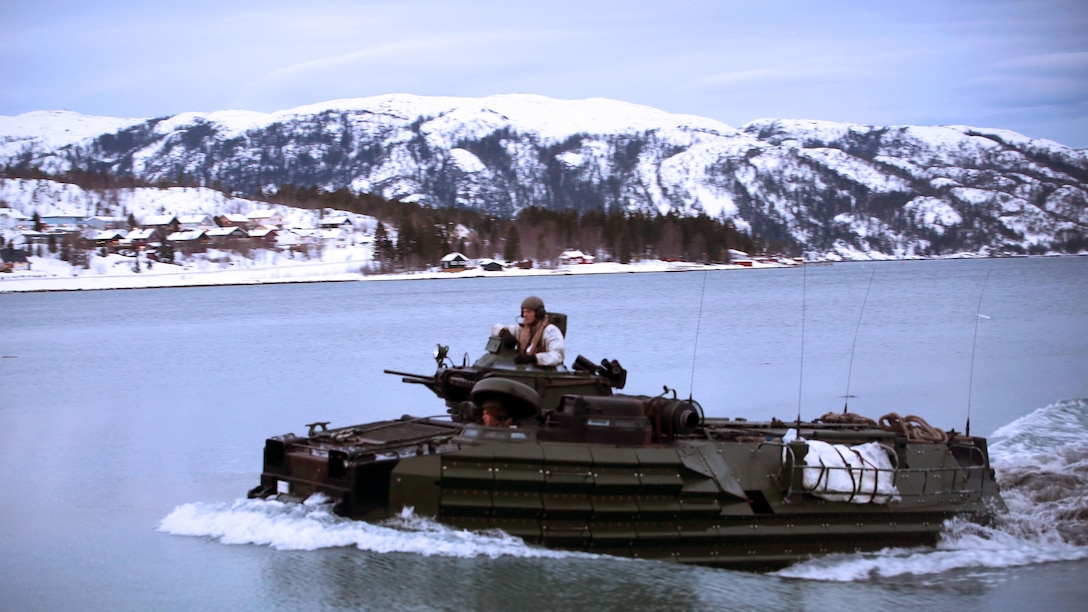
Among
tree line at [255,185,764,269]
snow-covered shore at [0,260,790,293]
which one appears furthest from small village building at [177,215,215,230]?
snow-covered shore at [0,260,790,293]

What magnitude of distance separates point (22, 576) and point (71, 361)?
26061 millimetres

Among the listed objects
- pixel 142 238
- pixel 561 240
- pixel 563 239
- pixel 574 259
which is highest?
pixel 563 239

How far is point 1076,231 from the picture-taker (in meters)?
70.9

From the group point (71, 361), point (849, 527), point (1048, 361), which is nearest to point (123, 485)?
point (849, 527)

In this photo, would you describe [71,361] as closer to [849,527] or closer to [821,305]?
[849,527]

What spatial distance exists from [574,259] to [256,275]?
35713 millimetres

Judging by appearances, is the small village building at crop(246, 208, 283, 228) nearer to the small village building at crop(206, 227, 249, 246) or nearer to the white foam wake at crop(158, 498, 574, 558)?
the small village building at crop(206, 227, 249, 246)

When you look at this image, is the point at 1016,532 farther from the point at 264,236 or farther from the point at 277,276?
the point at 264,236

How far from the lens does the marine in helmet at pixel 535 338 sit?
14.2 m

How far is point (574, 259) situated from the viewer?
5295 inches

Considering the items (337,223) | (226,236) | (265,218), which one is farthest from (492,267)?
(265,218)

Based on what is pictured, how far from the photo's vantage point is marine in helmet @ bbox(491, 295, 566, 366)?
14.2m

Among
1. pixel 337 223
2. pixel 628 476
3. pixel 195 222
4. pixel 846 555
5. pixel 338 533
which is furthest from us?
pixel 195 222

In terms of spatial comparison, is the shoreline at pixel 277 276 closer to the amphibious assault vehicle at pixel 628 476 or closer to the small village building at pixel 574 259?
the small village building at pixel 574 259
